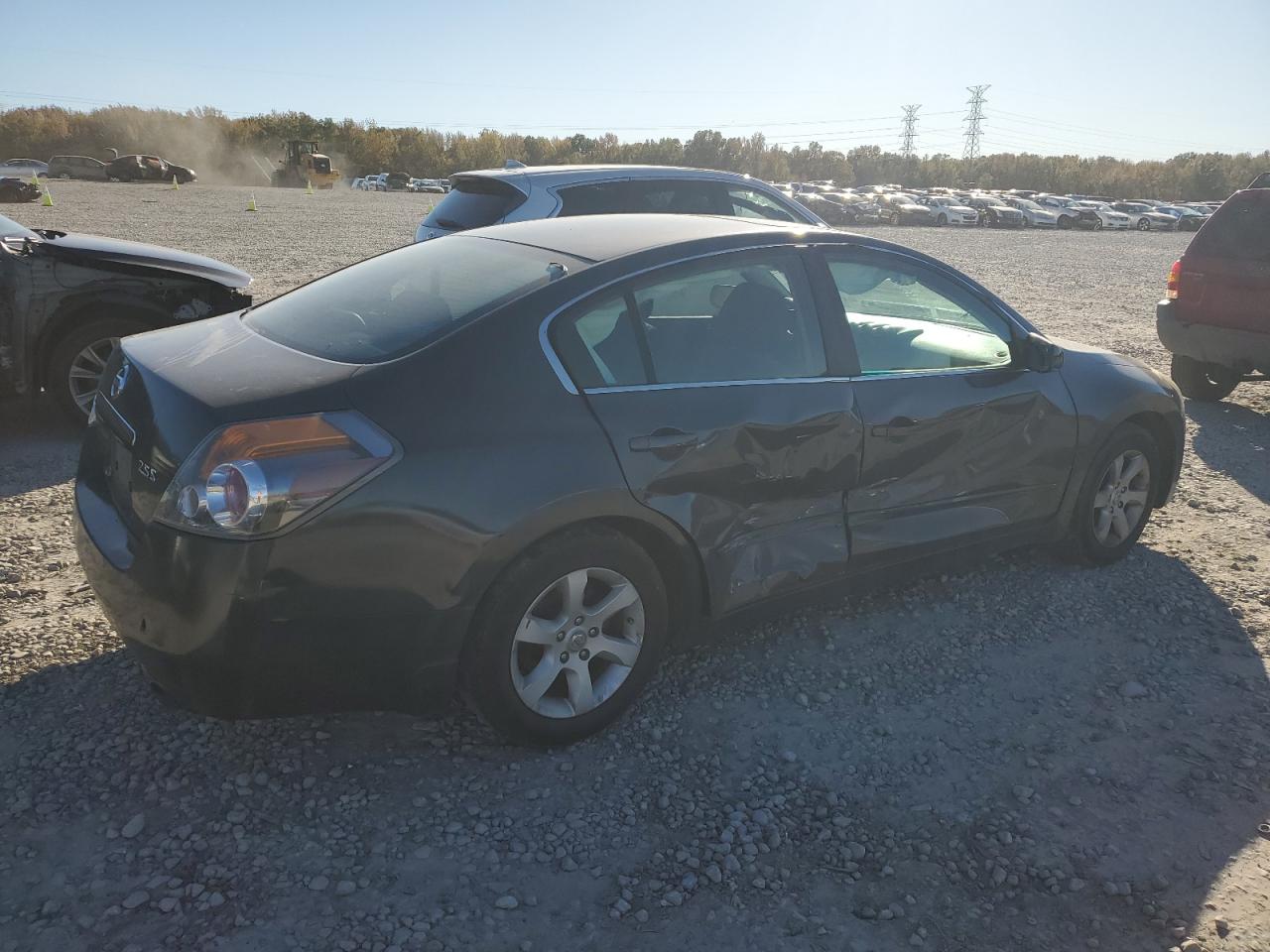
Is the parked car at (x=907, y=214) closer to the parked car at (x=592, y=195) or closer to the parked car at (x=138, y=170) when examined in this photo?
the parked car at (x=138, y=170)

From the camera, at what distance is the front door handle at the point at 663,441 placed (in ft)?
9.93

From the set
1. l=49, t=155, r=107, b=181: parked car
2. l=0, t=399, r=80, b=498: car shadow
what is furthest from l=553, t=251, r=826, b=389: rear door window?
l=49, t=155, r=107, b=181: parked car

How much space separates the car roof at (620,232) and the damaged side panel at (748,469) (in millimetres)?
583

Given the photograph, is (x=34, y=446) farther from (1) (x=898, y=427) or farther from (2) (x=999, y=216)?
(2) (x=999, y=216)

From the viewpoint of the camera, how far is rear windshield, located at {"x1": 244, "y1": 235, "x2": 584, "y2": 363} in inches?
118

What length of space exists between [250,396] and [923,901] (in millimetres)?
2281

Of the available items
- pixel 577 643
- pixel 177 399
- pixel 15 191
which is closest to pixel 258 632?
pixel 177 399

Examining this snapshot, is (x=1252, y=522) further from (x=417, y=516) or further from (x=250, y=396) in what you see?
(x=250, y=396)

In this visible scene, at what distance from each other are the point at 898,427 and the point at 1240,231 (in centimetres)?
586

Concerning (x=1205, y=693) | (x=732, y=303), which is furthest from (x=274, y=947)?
(x=1205, y=693)

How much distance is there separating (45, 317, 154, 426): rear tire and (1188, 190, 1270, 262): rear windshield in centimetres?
803

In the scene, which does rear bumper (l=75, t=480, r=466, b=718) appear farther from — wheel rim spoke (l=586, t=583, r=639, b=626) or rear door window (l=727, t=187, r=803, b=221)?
rear door window (l=727, t=187, r=803, b=221)

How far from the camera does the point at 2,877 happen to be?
248cm

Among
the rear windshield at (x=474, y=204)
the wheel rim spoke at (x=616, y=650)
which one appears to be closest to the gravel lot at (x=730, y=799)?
the wheel rim spoke at (x=616, y=650)
